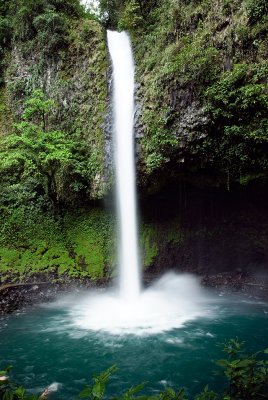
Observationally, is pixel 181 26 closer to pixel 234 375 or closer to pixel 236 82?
pixel 236 82

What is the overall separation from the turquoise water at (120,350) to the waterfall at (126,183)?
9.22 feet

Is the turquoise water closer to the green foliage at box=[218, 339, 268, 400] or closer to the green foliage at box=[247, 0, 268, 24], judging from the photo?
the green foliage at box=[218, 339, 268, 400]

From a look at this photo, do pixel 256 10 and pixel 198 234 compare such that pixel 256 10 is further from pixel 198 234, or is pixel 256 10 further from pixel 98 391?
pixel 98 391

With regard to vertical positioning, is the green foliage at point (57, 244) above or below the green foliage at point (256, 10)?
below

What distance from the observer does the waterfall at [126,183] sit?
1139cm

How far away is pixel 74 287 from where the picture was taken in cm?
1136

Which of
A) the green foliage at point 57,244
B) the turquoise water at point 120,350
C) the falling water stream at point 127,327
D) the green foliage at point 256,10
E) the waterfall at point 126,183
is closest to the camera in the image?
the turquoise water at point 120,350

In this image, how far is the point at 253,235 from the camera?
11.8 metres

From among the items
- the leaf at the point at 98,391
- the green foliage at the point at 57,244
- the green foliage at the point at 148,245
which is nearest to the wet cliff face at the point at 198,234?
the green foliage at the point at 148,245

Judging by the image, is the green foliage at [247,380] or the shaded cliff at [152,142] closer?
the green foliage at [247,380]

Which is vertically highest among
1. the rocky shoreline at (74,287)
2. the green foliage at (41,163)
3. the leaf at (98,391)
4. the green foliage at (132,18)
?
the green foliage at (132,18)

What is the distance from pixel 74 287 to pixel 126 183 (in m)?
4.05

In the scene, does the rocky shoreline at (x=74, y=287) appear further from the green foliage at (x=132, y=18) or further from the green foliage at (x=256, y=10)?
the green foliage at (x=132, y=18)

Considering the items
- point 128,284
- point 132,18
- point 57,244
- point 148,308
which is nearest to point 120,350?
point 148,308
